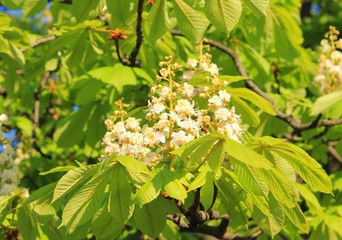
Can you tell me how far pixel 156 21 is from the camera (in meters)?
3.15

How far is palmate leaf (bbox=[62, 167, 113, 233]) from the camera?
94.0 inches

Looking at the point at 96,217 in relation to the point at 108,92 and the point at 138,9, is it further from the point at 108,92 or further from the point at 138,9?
the point at 108,92

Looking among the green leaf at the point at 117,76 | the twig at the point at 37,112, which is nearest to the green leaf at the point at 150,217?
the green leaf at the point at 117,76

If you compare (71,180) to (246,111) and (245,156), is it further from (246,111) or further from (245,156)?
(246,111)

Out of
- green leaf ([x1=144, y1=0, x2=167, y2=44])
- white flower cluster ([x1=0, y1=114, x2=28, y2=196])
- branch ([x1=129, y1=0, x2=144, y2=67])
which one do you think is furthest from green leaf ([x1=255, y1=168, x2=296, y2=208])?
white flower cluster ([x1=0, y1=114, x2=28, y2=196])

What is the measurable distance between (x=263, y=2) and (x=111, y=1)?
27.6 inches

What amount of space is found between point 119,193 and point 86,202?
0.12m

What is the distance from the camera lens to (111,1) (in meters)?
2.96

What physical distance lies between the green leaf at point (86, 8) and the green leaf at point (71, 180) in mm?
829

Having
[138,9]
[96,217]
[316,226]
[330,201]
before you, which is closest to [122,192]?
[96,217]

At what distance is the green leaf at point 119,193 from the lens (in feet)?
7.95

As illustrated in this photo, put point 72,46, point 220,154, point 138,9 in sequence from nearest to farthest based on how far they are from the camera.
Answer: point 220,154, point 138,9, point 72,46

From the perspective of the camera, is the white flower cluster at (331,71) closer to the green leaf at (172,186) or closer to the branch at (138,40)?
the branch at (138,40)

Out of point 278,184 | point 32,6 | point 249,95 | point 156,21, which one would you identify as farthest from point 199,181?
point 32,6
